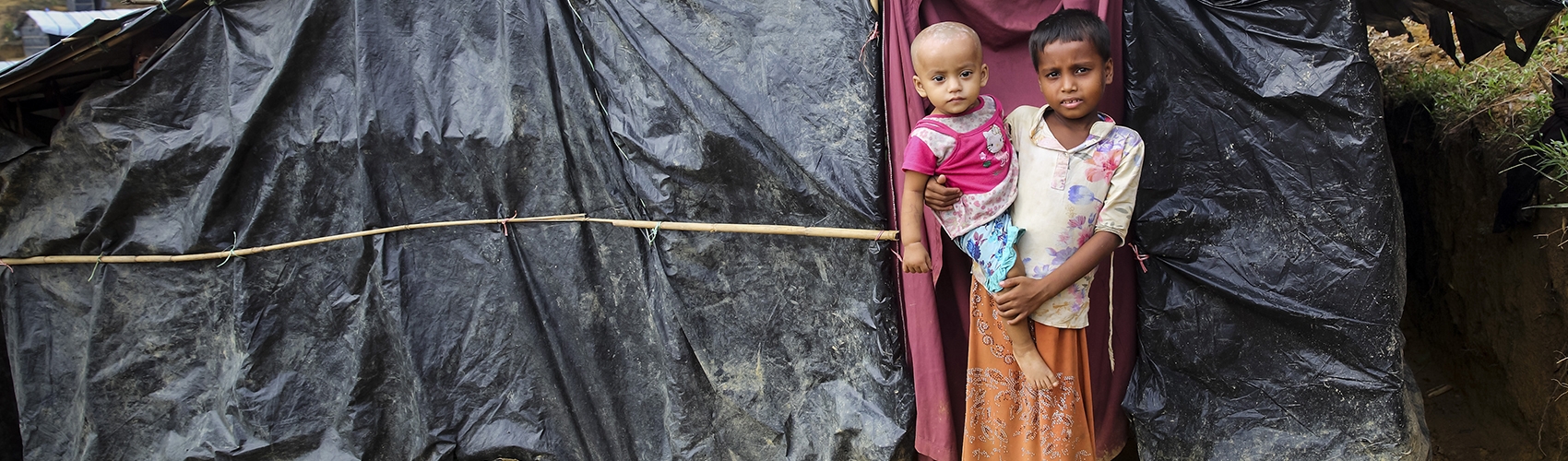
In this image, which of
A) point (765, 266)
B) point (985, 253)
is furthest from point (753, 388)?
point (985, 253)

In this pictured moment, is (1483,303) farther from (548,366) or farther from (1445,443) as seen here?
(548,366)

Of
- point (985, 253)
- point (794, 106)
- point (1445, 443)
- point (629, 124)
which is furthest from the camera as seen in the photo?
point (1445, 443)

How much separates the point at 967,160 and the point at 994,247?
0.21 meters

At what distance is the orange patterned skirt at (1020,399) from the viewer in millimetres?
2262

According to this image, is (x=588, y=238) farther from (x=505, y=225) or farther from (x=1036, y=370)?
(x=1036, y=370)

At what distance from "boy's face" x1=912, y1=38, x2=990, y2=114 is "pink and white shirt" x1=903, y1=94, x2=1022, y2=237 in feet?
0.14

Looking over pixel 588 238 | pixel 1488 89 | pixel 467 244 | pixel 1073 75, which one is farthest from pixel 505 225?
pixel 1488 89

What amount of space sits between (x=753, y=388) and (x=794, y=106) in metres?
0.90

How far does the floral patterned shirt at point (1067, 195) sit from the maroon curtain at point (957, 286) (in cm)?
29

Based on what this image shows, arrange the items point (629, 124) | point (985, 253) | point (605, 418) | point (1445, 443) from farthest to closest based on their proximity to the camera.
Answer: point (1445, 443) < point (605, 418) < point (629, 124) < point (985, 253)

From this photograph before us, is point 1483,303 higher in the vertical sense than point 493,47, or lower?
lower

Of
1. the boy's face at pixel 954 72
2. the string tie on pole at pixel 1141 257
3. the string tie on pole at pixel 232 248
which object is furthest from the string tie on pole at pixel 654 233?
the string tie on pole at pixel 232 248

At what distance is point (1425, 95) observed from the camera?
3.53 meters

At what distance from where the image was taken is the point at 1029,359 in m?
2.21
